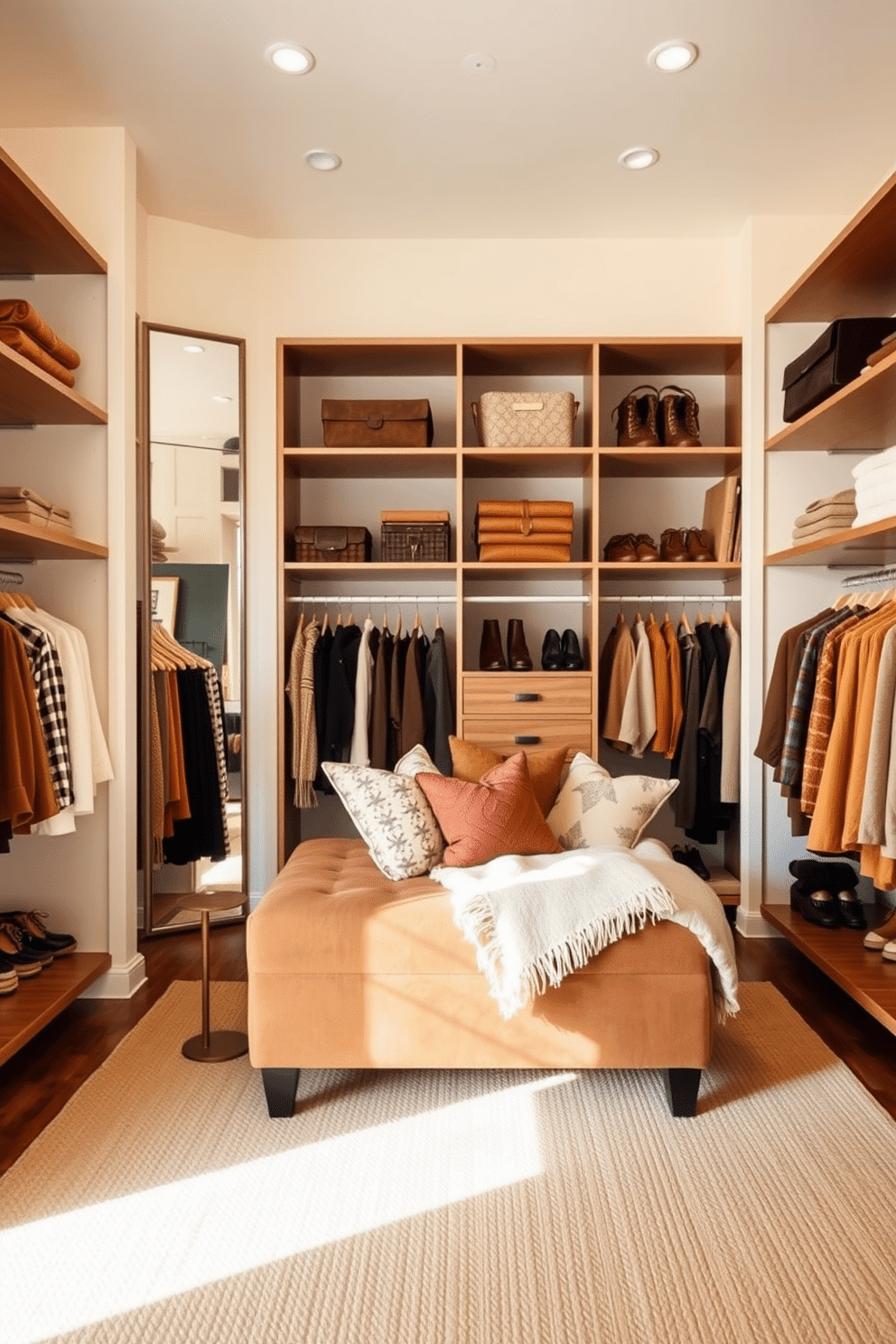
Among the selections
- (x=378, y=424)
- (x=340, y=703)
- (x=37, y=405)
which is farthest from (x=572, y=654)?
(x=37, y=405)

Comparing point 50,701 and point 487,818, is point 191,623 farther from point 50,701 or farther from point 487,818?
point 487,818

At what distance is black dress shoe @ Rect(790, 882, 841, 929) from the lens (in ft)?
11.6

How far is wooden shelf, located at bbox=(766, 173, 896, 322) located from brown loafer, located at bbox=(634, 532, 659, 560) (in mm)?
1034

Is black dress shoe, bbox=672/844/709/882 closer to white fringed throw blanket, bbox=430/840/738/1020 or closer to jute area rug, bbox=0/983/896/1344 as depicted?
jute area rug, bbox=0/983/896/1344

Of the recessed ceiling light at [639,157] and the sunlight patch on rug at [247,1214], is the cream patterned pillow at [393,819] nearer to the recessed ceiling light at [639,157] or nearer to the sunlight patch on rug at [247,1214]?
the sunlight patch on rug at [247,1214]

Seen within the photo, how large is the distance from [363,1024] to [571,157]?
10.4ft

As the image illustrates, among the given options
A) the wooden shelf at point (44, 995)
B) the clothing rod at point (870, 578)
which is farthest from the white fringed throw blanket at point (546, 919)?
the clothing rod at point (870, 578)

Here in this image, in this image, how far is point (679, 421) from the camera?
13.5 feet

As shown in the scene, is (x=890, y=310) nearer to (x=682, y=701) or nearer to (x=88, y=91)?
(x=682, y=701)

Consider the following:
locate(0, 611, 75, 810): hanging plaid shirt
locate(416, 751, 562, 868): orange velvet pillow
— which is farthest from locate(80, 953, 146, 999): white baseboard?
locate(416, 751, 562, 868): orange velvet pillow

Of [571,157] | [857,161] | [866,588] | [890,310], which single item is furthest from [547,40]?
[866,588]

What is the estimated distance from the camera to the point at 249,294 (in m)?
4.32

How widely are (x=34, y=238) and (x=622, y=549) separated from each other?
→ 251 centimetres

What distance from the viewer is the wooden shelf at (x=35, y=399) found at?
263 centimetres
